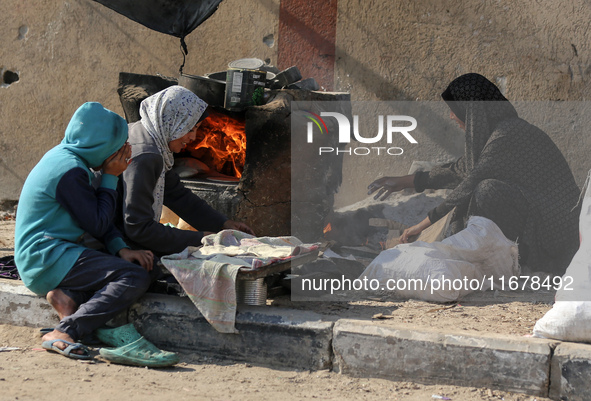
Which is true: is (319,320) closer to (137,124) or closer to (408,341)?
(408,341)

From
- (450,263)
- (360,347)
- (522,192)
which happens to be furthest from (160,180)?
(522,192)

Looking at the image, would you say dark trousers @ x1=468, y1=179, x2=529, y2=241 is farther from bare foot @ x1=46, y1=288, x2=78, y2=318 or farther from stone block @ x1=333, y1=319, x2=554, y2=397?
bare foot @ x1=46, y1=288, x2=78, y2=318

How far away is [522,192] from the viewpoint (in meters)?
4.52

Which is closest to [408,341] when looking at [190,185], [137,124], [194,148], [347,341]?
[347,341]

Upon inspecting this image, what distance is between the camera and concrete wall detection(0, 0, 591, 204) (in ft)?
19.0

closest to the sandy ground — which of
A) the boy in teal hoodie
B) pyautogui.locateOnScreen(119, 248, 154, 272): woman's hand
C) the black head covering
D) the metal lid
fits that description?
the boy in teal hoodie

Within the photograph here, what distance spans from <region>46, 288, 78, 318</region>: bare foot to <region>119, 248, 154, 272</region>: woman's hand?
13.5 inches

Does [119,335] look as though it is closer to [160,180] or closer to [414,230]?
[160,180]

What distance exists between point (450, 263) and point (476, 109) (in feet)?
4.18

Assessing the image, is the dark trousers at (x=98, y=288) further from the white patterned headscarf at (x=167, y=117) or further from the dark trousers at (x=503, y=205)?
the dark trousers at (x=503, y=205)

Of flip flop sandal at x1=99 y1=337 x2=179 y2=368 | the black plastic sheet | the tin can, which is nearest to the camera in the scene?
flip flop sandal at x1=99 y1=337 x2=179 y2=368

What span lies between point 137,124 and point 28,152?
3.85 metres

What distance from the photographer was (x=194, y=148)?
5488 millimetres

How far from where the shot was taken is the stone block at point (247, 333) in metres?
3.20
